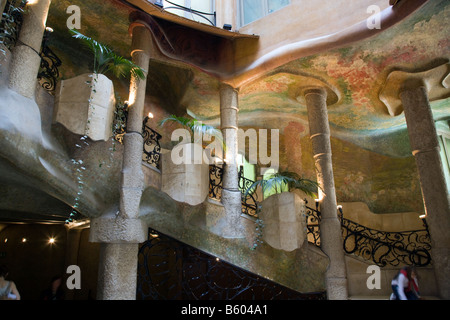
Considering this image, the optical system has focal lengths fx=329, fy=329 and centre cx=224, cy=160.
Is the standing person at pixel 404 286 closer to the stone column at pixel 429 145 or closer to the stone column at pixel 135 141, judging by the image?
the stone column at pixel 429 145

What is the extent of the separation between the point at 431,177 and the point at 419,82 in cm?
208

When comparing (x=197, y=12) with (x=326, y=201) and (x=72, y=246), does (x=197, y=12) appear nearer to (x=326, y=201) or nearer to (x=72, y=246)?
(x=326, y=201)

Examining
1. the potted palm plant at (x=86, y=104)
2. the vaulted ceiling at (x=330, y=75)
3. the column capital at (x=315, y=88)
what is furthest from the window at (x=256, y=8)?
the potted palm plant at (x=86, y=104)

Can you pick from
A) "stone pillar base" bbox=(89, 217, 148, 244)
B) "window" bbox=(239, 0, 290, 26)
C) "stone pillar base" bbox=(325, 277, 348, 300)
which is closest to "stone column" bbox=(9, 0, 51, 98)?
"stone pillar base" bbox=(89, 217, 148, 244)

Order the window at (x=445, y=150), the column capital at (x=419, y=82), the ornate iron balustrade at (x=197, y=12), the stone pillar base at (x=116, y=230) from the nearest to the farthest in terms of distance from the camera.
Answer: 1. the stone pillar base at (x=116, y=230)
2. the column capital at (x=419, y=82)
3. the ornate iron balustrade at (x=197, y=12)
4. the window at (x=445, y=150)

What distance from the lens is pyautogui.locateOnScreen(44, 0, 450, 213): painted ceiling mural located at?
6230 millimetres

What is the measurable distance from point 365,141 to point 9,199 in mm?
9770

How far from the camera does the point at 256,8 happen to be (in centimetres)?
809

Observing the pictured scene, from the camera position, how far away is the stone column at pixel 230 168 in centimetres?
611

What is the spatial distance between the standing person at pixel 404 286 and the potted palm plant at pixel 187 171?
121 inches

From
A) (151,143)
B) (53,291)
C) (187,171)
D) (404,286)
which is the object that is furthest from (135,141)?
(404,286)

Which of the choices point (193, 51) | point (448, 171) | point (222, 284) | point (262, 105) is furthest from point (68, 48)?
point (448, 171)
